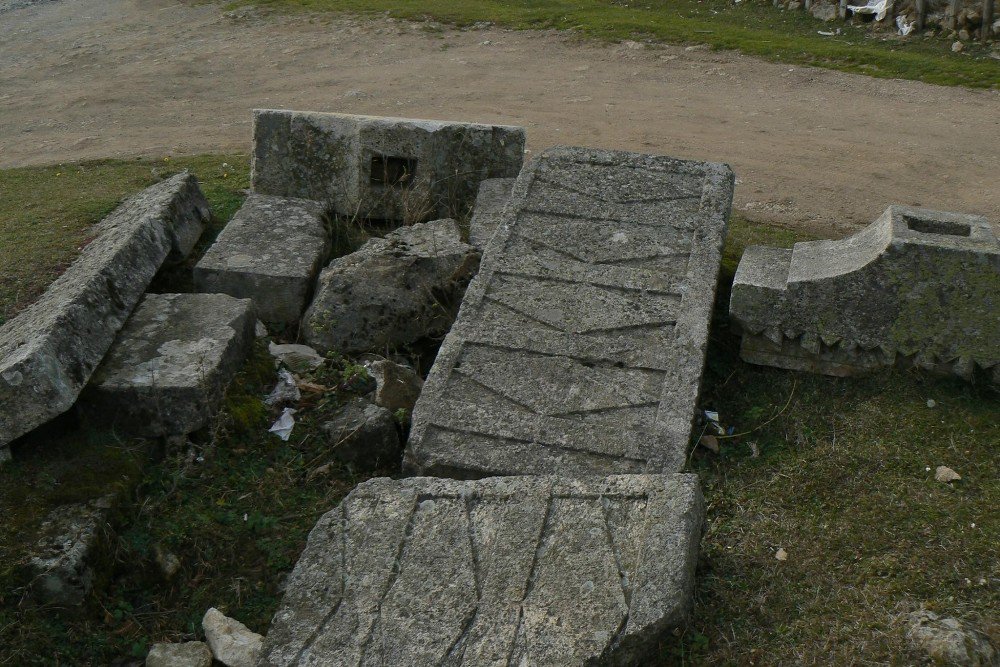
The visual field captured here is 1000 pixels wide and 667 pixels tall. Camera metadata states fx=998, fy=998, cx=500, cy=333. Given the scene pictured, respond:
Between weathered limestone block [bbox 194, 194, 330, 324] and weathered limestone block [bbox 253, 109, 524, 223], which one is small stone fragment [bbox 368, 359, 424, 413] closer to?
weathered limestone block [bbox 194, 194, 330, 324]

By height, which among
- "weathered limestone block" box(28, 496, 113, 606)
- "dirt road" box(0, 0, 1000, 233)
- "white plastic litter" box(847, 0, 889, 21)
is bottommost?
"dirt road" box(0, 0, 1000, 233)

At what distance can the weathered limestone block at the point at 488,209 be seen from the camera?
6309 millimetres

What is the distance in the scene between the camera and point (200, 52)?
540 inches

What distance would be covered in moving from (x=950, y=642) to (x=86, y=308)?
4102mm

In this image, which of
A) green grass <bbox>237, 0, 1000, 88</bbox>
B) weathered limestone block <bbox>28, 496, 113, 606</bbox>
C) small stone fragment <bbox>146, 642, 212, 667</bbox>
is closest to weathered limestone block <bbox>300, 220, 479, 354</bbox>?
weathered limestone block <bbox>28, 496, 113, 606</bbox>

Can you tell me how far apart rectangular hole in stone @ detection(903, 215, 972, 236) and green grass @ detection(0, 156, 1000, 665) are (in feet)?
2.97

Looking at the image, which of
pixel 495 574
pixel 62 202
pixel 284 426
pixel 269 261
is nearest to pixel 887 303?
pixel 495 574

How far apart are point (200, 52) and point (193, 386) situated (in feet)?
33.4

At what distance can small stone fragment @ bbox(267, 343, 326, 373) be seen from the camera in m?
5.55

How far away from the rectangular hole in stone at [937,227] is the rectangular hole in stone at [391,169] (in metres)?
3.34

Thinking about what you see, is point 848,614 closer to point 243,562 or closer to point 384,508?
point 384,508

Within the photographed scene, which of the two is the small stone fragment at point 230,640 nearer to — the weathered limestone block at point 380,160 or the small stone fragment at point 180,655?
the small stone fragment at point 180,655

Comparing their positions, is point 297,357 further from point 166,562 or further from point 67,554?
point 67,554

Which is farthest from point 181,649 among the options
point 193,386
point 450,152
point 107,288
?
point 450,152
